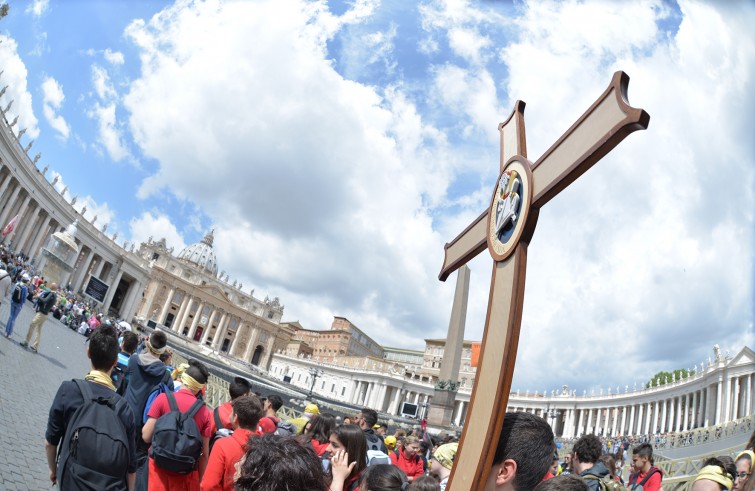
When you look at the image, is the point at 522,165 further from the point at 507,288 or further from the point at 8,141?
the point at 8,141

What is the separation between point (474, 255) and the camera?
142 inches

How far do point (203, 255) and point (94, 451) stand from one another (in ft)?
476

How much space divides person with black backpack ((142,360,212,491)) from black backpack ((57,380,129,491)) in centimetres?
60

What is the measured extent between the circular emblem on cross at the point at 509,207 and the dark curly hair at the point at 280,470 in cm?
143

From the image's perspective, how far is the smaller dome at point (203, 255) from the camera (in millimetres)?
136500

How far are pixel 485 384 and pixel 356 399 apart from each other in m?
85.3

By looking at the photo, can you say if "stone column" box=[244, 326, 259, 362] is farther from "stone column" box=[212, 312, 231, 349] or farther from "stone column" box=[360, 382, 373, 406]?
"stone column" box=[360, 382, 373, 406]

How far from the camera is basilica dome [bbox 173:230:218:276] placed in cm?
13650

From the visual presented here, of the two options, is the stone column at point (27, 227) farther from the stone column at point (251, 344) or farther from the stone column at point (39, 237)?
the stone column at point (251, 344)

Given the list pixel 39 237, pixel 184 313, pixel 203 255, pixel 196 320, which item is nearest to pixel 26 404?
pixel 39 237

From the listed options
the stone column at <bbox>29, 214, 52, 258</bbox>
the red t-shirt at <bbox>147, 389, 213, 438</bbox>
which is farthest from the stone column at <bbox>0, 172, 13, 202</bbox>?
the red t-shirt at <bbox>147, 389, 213, 438</bbox>

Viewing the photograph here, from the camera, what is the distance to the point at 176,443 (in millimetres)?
3842

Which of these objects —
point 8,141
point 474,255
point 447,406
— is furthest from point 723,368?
point 8,141

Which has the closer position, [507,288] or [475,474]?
[475,474]
